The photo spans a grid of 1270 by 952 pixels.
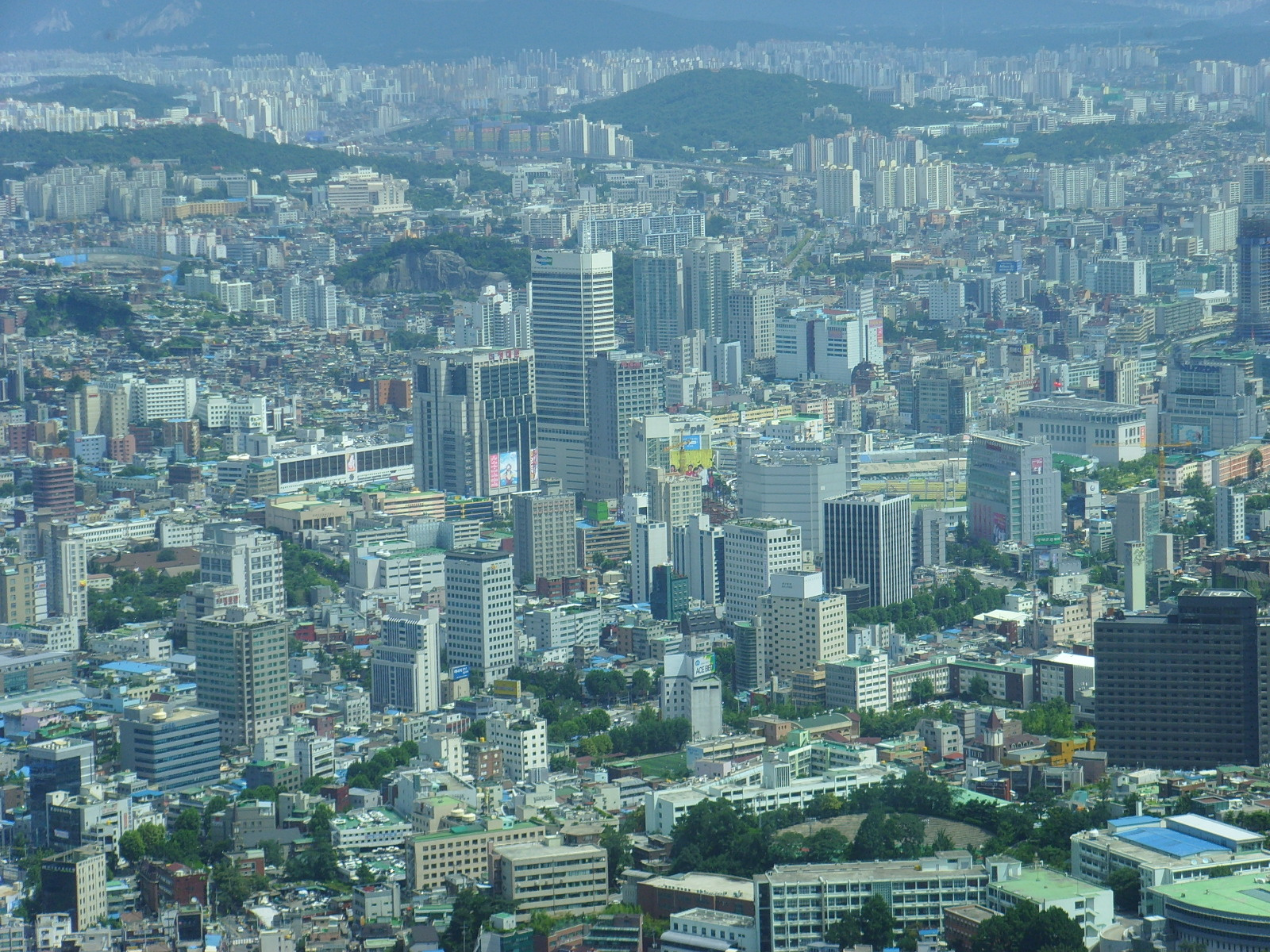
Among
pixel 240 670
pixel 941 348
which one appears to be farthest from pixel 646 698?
pixel 941 348

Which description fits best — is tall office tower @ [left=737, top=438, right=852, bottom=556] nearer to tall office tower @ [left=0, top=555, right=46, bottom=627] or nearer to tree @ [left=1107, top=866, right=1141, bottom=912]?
tall office tower @ [left=0, top=555, right=46, bottom=627]

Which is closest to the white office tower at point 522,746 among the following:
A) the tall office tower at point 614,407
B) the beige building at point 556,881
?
the beige building at point 556,881

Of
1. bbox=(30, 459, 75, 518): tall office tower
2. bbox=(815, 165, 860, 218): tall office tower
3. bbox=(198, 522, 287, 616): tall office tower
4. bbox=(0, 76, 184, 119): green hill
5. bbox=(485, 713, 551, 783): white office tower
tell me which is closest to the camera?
bbox=(485, 713, 551, 783): white office tower

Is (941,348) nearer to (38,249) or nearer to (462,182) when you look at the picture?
(38,249)

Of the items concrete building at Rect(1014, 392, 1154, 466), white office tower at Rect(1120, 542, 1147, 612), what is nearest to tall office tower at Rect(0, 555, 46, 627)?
white office tower at Rect(1120, 542, 1147, 612)

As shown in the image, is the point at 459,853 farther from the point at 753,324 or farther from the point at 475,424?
the point at 753,324

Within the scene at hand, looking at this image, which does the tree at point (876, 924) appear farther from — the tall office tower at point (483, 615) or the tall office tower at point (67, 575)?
the tall office tower at point (67, 575)

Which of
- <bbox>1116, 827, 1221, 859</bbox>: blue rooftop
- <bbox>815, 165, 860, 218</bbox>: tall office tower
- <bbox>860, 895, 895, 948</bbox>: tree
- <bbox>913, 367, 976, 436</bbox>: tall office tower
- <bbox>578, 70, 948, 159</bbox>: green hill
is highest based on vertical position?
<bbox>578, 70, 948, 159</bbox>: green hill
